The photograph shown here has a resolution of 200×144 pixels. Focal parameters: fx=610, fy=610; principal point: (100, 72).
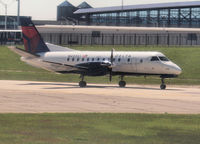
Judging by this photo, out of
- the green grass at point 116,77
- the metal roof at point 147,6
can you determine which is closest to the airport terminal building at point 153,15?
the metal roof at point 147,6

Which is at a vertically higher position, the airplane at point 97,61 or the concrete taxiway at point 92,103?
the airplane at point 97,61

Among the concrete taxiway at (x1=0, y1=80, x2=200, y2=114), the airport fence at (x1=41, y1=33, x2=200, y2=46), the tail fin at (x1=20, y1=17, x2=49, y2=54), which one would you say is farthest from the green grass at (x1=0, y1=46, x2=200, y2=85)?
the concrete taxiway at (x1=0, y1=80, x2=200, y2=114)

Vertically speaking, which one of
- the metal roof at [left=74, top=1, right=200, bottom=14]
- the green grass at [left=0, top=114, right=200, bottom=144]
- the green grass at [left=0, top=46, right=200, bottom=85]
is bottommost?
the green grass at [left=0, top=46, right=200, bottom=85]

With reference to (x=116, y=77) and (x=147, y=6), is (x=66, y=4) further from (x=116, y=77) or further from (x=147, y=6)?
(x=116, y=77)

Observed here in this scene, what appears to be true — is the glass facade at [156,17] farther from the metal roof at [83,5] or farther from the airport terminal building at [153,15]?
the metal roof at [83,5]

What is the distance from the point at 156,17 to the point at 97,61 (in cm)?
6655

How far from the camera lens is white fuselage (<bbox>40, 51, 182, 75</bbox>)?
154 ft

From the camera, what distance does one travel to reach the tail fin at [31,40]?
175ft

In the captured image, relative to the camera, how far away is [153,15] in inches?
4532

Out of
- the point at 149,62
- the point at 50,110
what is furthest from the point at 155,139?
the point at 149,62

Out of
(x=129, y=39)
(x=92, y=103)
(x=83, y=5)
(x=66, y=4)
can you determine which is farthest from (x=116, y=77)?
(x=66, y=4)

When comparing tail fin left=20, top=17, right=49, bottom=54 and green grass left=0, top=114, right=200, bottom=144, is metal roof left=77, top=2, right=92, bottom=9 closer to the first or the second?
tail fin left=20, top=17, right=49, bottom=54

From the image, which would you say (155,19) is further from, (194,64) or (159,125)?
(159,125)

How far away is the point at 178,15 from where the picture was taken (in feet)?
363
